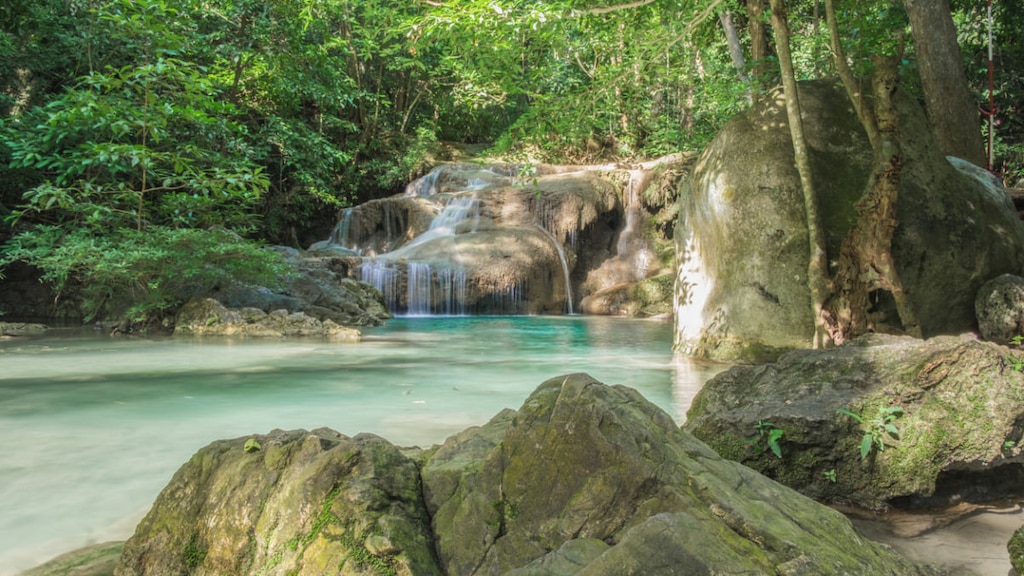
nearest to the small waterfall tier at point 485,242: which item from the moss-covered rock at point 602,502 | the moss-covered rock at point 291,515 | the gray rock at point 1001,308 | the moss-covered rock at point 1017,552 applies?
the gray rock at point 1001,308

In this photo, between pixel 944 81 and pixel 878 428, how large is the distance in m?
7.27

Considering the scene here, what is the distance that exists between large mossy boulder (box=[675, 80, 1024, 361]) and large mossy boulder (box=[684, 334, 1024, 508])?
95.9 inches

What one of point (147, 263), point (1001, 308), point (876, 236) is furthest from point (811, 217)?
point (147, 263)

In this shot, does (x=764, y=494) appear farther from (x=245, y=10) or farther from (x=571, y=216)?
(x=571, y=216)

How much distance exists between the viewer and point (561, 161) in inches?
851

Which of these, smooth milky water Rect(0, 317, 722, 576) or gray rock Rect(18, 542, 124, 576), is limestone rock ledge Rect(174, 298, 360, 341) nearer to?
smooth milky water Rect(0, 317, 722, 576)

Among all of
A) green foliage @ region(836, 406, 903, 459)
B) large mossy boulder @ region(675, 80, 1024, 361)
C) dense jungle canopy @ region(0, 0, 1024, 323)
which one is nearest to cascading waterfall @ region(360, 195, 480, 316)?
dense jungle canopy @ region(0, 0, 1024, 323)

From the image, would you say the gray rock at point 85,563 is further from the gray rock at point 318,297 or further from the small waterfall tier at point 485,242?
the small waterfall tier at point 485,242

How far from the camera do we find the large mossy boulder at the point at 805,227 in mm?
5211

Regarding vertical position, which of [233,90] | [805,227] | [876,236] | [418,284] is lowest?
[418,284]

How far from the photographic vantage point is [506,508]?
1.64m

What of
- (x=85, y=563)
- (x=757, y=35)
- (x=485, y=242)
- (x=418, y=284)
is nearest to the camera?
(x=85, y=563)

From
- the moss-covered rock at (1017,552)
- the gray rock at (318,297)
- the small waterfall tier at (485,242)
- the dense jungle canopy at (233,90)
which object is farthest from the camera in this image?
the small waterfall tier at (485,242)

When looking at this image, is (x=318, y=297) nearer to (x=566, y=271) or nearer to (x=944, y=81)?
(x=566, y=271)
